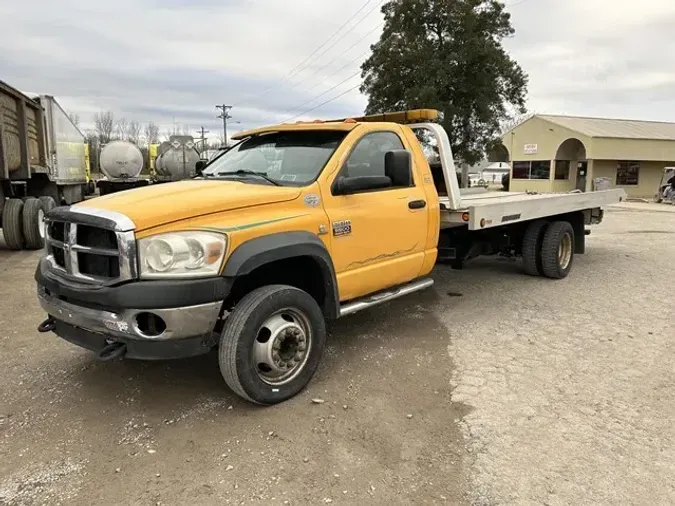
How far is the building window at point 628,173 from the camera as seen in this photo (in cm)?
3381

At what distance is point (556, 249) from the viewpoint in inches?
291

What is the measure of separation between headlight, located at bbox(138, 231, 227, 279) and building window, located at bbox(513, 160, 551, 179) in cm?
3515

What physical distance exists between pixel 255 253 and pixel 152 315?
2.41 ft

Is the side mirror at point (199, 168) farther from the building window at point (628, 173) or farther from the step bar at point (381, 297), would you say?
the building window at point (628, 173)

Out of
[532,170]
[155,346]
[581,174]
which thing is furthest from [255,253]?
[532,170]

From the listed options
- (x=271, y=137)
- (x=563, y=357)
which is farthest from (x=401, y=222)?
(x=563, y=357)

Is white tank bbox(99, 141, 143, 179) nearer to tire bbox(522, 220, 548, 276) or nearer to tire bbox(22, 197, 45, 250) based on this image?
tire bbox(22, 197, 45, 250)

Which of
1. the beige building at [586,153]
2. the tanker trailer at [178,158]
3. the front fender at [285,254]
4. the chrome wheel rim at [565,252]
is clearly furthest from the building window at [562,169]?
the front fender at [285,254]

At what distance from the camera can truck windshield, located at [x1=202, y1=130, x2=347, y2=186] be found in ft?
14.1

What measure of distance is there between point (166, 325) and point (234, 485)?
1.00 meters

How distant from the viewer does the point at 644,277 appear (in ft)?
25.8

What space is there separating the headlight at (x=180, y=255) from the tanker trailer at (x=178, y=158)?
2072cm

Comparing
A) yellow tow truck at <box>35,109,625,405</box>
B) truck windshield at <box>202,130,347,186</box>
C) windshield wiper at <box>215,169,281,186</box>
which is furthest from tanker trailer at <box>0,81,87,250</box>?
yellow tow truck at <box>35,109,625,405</box>

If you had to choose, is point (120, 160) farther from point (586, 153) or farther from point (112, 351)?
point (586, 153)
